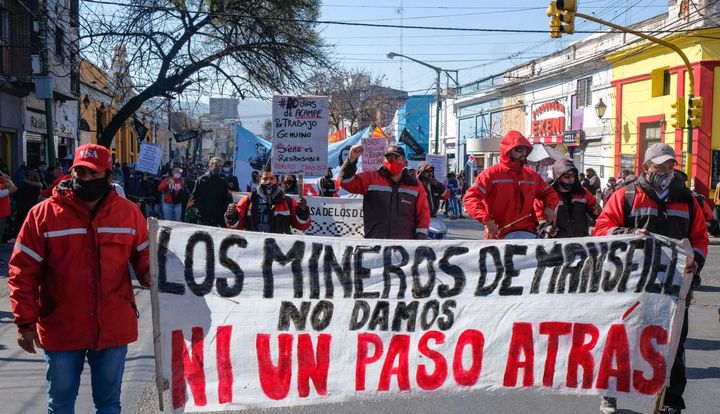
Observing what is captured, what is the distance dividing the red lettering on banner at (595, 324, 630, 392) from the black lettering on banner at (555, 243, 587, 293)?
0.38m

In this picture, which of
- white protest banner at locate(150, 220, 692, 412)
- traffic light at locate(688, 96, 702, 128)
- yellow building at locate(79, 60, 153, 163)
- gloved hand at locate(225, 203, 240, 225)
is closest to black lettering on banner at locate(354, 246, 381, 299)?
white protest banner at locate(150, 220, 692, 412)

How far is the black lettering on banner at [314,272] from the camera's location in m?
4.55

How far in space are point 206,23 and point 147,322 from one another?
45.4 feet

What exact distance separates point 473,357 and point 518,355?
0.28 m

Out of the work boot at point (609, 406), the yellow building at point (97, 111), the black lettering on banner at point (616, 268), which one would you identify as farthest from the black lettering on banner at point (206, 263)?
the yellow building at point (97, 111)

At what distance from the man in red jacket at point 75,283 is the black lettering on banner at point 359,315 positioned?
1.32 m

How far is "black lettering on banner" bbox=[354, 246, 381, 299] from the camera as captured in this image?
461 centimetres

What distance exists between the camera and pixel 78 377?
399 centimetres

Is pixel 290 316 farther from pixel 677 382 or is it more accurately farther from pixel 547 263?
pixel 677 382

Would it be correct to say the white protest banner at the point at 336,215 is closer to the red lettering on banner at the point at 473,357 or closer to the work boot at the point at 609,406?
the work boot at the point at 609,406

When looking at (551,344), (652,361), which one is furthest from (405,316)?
(652,361)

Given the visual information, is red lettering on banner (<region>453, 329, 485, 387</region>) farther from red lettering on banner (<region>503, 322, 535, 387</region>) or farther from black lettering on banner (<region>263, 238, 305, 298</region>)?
black lettering on banner (<region>263, 238, 305, 298</region>)

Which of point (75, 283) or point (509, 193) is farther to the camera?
point (509, 193)

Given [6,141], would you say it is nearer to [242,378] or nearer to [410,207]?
[410,207]
